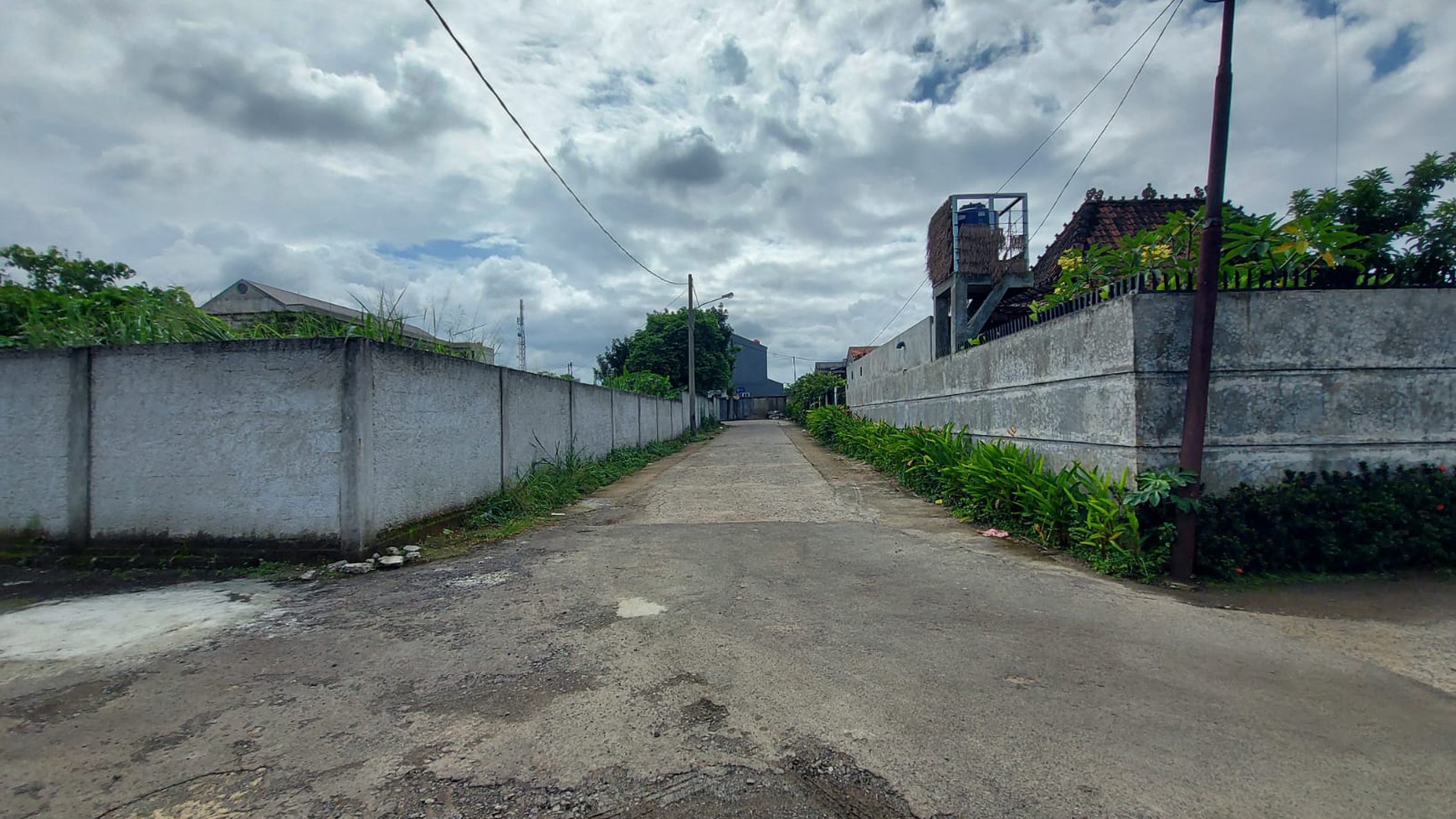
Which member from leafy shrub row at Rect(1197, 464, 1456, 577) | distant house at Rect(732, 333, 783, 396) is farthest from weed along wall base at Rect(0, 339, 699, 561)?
distant house at Rect(732, 333, 783, 396)

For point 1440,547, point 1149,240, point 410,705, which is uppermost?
point 1149,240

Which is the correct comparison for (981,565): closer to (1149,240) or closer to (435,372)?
(1149,240)

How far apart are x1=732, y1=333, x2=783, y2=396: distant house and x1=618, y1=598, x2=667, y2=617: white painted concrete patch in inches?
2475

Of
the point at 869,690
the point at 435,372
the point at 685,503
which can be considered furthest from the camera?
the point at 685,503

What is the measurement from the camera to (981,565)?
5512mm

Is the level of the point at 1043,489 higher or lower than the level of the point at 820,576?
higher

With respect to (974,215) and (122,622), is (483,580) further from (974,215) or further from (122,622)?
(974,215)

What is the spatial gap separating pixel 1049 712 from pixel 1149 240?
16.4 ft

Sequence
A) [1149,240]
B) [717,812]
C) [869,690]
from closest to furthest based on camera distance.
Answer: [717,812] < [869,690] < [1149,240]

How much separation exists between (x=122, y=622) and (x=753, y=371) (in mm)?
67787

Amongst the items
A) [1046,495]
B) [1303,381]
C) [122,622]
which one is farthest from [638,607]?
[1303,381]

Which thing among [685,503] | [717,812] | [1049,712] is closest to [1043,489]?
[1049,712]

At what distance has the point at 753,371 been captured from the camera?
7138 centimetres

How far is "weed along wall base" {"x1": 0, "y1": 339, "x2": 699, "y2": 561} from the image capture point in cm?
548
